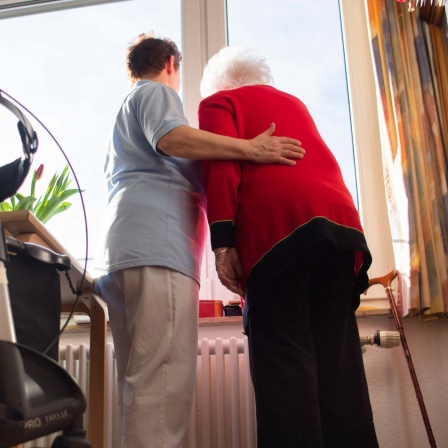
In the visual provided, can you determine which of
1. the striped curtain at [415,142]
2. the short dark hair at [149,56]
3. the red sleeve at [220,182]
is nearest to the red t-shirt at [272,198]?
the red sleeve at [220,182]

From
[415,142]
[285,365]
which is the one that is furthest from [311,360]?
[415,142]

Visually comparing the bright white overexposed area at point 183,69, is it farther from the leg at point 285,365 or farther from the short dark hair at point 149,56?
the leg at point 285,365

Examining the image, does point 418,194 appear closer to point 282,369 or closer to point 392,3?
point 392,3

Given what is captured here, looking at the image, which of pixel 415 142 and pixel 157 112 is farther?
pixel 415 142

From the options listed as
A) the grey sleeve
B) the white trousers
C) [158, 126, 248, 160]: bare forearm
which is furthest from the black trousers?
the grey sleeve

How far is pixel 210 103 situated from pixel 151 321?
1.89ft

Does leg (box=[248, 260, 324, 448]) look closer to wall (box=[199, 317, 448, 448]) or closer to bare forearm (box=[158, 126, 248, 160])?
bare forearm (box=[158, 126, 248, 160])

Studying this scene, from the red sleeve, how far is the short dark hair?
0.94ft

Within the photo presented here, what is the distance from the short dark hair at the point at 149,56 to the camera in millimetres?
1762

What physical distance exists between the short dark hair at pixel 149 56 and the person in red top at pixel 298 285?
0.39m

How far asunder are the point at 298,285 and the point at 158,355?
35cm

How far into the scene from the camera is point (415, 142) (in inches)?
92.8

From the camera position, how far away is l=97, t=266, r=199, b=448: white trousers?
4.33 ft

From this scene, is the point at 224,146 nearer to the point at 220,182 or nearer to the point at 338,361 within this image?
the point at 220,182
